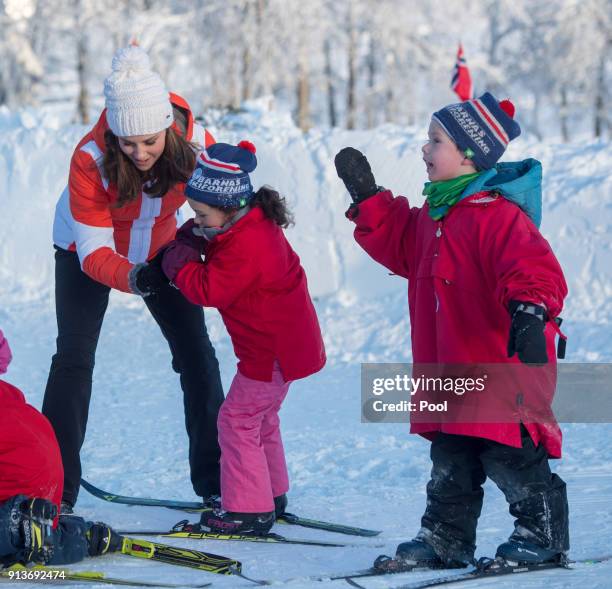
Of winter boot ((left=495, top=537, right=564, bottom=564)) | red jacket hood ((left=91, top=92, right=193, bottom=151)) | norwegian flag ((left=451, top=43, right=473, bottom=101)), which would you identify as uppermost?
norwegian flag ((left=451, top=43, right=473, bottom=101))

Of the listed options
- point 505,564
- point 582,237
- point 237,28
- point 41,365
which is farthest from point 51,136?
point 237,28

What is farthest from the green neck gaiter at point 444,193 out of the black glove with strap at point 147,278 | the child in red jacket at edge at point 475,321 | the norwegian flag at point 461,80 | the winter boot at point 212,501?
the norwegian flag at point 461,80

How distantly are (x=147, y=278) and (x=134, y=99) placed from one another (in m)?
0.67

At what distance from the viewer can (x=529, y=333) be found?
270 centimetres

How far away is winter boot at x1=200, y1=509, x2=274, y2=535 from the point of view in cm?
361

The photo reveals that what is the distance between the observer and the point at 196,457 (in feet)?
12.8

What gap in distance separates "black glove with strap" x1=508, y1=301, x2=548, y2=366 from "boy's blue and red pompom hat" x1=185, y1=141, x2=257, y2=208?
1120 millimetres

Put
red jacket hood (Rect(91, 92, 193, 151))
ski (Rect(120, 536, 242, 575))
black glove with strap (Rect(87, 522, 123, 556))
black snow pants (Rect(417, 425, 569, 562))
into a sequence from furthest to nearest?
1. red jacket hood (Rect(91, 92, 193, 151))
2. black glove with strap (Rect(87, 522, 123, 556))
3. ski (Rect(120, 536, 242, 575))
4. black snow pants (Rect(417, 425, 569, 562))

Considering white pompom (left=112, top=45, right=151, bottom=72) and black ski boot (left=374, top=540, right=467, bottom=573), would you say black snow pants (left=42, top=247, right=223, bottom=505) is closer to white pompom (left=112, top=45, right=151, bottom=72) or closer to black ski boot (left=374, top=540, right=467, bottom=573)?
white pompom (left=112, top=45, right=151, bottom=72)

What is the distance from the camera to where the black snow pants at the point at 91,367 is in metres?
3.74

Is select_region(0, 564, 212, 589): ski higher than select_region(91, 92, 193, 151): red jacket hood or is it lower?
lower

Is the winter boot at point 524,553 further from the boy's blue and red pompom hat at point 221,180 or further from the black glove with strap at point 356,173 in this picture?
the boy's blue and red pompom hat at point 221,180

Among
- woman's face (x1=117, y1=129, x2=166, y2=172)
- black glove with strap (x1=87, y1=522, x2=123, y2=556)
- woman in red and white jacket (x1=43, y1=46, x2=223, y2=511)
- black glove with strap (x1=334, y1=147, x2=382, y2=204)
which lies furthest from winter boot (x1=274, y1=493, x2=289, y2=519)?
woman's face (x1=117, y1=129, x2=166, y2=172)

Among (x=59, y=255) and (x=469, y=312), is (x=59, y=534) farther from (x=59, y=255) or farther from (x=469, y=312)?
(x=469, y=312)
